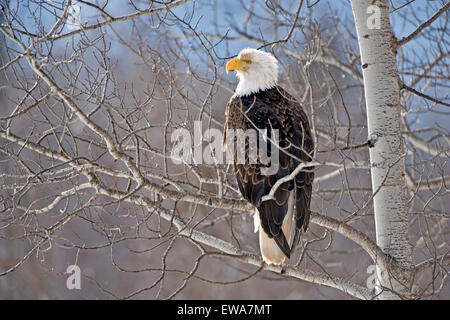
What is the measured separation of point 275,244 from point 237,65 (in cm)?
165

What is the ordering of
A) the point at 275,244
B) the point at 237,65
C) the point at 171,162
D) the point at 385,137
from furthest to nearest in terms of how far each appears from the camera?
the point at 171,162 → the point at 237,65 → the point at 275,244 → the point at 385,137

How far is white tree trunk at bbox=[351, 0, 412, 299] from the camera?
4.46 metres

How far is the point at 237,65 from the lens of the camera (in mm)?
5320

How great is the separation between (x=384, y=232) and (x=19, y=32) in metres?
2.94

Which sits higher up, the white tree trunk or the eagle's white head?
the eagle's white head

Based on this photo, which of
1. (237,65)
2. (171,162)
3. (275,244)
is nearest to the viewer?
(275,244)

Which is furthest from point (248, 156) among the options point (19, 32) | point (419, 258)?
point (419, 258)

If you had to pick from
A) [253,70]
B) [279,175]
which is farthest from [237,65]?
[279,175]

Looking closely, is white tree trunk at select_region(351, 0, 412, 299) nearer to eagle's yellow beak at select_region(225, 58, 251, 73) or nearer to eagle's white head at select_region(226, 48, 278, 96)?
eagle's white head at select_region(226, 48, 278, 96)

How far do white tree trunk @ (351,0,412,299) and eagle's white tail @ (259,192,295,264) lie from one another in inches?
25.0

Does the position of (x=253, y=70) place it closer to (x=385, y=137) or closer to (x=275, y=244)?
(x=385, y=137)

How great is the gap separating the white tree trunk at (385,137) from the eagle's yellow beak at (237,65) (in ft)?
3.61

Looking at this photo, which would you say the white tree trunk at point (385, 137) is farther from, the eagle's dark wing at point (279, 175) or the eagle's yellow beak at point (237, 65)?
the eagle's yellow beak at point (237, 65)

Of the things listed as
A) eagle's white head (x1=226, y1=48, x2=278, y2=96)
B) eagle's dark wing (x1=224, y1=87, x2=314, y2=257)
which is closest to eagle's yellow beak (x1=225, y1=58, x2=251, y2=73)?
eagle's white head (x1=226, y1=48, x2=278, y2=96)
